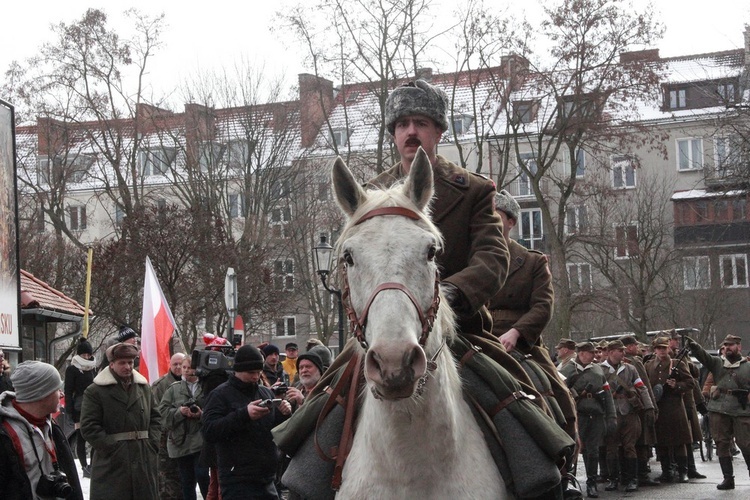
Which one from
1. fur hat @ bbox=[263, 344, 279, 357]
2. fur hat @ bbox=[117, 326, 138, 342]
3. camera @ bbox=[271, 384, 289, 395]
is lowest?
camera @ bbox=[271, 384, 289, 395]

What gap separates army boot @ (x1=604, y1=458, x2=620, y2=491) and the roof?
14.5 m

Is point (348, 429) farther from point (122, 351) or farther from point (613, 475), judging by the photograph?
point (613, 475)

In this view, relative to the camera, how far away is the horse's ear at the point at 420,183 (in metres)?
5.14

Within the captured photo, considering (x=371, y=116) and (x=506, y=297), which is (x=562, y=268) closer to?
(x=371, y=116)

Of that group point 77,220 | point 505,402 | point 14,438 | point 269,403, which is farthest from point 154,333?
point 77,220

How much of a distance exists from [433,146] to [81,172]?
43.5 meters

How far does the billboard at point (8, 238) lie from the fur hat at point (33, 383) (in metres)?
11.4

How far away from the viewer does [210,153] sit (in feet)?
153

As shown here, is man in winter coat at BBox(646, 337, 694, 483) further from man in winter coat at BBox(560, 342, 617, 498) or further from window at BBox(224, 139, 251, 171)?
window at BBox(224, 139, 251, 171)

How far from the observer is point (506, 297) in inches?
349

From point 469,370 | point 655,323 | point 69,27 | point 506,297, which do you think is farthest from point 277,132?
point 469,370

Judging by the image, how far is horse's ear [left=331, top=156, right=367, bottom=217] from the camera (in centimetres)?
515

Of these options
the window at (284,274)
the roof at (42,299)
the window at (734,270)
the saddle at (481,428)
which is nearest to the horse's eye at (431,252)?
the saddle at (481,428)

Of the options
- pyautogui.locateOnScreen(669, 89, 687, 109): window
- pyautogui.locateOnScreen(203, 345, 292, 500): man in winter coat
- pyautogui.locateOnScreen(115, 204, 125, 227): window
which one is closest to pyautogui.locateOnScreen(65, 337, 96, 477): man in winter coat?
pyautogui.locateOnScreen(203, 345, 292, 500): man in winter coat
